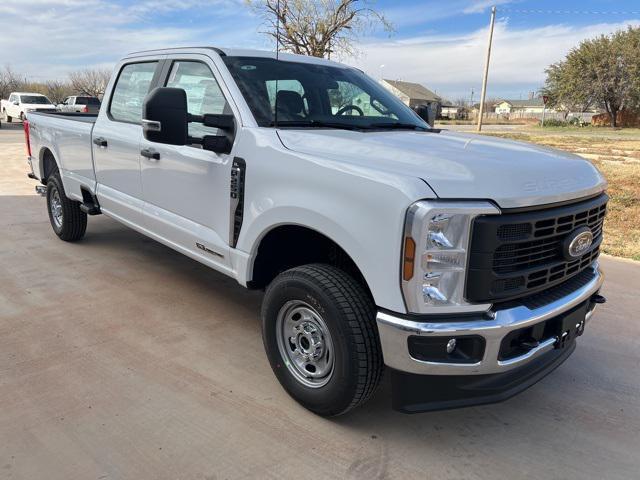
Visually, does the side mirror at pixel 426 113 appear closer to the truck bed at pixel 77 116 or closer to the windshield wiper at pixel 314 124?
the windshield wiper at pixel 314 124

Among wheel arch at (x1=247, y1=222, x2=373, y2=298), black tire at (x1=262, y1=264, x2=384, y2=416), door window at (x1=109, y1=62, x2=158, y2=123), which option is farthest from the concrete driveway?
door window at (x1=109, y1=62, x2=158, y2=123)

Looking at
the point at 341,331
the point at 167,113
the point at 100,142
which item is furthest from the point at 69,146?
the point at 341,331

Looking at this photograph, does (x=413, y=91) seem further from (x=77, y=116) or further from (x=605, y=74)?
(x=77, y=116)

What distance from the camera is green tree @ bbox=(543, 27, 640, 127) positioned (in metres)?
47.3

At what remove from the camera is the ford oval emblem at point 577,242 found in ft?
8.39

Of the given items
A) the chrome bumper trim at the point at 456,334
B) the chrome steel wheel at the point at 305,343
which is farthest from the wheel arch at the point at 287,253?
the chrome bumper trim at the point at 456,334

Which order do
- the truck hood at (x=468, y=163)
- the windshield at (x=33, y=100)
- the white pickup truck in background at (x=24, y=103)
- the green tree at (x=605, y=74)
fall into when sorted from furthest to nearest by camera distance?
the green tree at (x=605, y=74) → the windshield at (x=33, y=100) → the white pickup truck in background at (x=24, y=103) → the truck hood at (x=468, y=163)

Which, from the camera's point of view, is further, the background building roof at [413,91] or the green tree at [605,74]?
the background building roof at [413,91]

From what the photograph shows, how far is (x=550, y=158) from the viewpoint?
284 centimetres

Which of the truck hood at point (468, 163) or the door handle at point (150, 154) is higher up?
the truck hood at point (468, 163)

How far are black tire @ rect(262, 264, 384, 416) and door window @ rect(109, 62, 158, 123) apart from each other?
7.97 feet

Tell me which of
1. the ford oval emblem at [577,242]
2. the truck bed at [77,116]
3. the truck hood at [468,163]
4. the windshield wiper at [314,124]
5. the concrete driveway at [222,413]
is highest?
the windshield wiper at [314,124]

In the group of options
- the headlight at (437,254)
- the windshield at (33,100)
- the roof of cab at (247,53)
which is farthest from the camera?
the windshield at (33,100)

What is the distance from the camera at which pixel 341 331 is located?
8.15 ft
